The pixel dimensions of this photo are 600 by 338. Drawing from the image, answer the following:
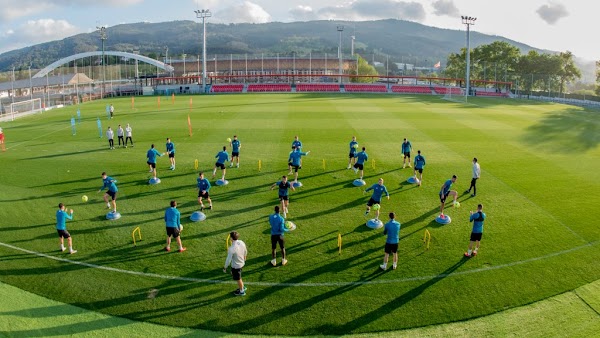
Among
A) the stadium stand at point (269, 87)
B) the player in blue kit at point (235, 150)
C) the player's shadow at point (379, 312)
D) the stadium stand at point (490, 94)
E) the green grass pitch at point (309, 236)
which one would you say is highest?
the stadium stand at point (269, 87)

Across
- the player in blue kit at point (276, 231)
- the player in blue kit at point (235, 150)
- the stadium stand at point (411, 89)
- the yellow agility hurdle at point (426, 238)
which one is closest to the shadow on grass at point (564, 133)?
the yellow agility hurdle at point (426, 238)

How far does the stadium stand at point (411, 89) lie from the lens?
86.3 m

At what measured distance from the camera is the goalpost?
48312 mm

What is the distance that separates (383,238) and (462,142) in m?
19.5

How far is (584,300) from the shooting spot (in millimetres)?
11594

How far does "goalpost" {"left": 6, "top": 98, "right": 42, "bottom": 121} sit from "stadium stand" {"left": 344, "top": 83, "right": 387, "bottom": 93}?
53293 millimetres

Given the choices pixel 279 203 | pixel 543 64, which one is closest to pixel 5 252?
pixel 279 203

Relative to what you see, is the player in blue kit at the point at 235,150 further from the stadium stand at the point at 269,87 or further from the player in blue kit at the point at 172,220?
the stadium stand at the point at 269,87

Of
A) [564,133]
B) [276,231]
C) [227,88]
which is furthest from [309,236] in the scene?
[227,88]

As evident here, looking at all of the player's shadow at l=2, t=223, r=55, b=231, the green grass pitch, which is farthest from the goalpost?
the player's shadow at l=2, t=223, r=55, b=231

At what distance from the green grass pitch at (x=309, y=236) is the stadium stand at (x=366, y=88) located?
5528 centimetres

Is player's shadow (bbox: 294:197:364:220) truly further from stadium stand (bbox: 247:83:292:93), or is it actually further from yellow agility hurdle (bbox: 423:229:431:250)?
stadium stand (bbox: 247:83:292:93)

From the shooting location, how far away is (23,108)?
5184 centimetres

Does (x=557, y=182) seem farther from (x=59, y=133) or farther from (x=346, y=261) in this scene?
(x=59, y=133)
